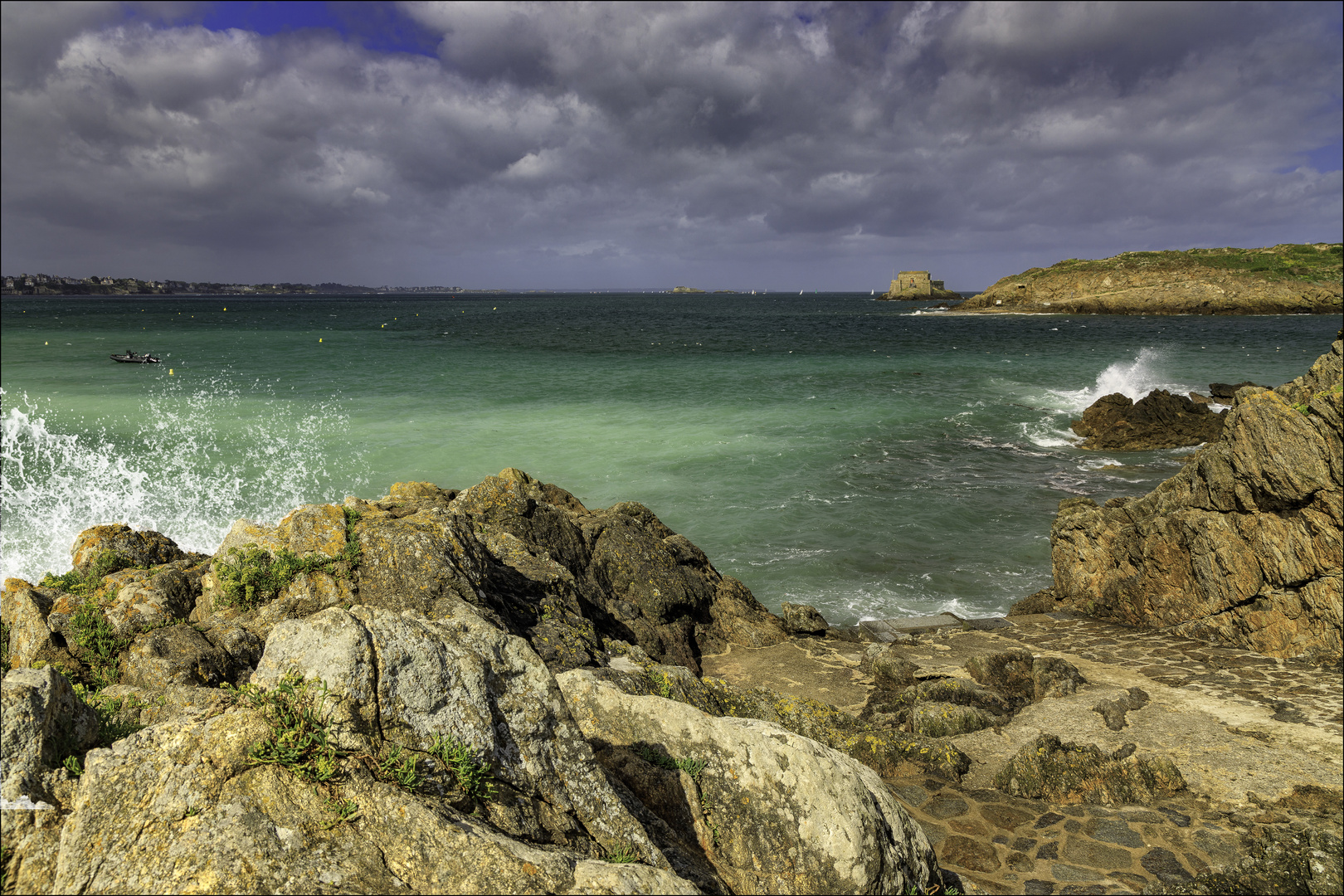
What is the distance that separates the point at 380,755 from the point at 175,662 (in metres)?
3.91

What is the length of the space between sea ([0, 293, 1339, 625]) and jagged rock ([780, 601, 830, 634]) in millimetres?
1959

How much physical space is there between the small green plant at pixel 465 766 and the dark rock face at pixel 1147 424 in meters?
31.5

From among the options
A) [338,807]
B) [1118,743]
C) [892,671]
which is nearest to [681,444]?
[892,671]

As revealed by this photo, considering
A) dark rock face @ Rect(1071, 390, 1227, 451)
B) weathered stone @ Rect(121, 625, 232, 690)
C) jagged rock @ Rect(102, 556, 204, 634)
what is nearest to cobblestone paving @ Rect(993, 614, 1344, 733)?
weathered stone @ Rect(121, 625, 232, 690)

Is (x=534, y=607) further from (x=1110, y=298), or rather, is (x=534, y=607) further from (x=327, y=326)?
(x=1110, y=298)

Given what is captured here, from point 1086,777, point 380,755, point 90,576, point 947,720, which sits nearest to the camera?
point 380,755

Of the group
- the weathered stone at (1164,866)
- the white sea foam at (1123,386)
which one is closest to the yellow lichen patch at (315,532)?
the weathered stone at (1164,866)

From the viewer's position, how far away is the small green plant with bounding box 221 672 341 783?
351 cm

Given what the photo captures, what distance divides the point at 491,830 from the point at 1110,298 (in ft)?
448

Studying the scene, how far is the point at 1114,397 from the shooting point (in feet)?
106

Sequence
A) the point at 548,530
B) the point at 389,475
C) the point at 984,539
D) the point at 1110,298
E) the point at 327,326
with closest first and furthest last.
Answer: the point at 548,530, the point at 984,539, the point at 389,475, the point at 327,326, the point at 1110,298

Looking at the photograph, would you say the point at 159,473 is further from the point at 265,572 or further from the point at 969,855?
the point at 969,855

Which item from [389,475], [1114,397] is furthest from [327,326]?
[1114,397]

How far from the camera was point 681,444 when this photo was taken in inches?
1156
